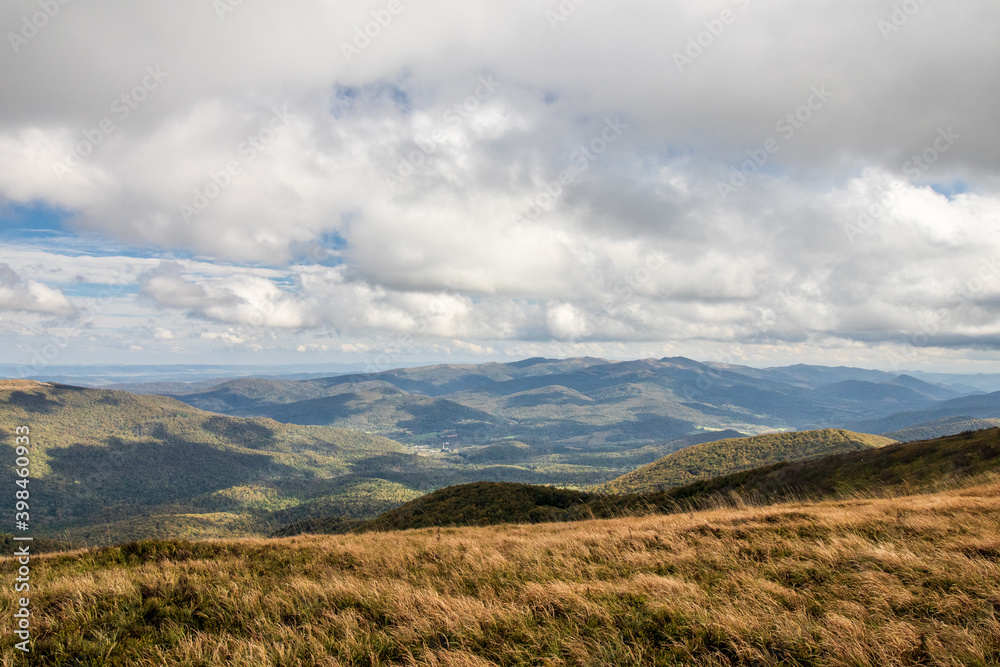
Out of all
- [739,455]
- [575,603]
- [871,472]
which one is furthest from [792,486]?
[739,455]

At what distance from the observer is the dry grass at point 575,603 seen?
5.55m

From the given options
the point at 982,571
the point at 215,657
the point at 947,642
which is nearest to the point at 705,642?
the point at 947,642

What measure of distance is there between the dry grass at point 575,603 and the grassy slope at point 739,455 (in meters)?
154

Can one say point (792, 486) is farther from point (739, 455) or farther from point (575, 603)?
point (739, 455)

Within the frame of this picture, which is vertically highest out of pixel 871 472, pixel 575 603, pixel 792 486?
pixel 575 603

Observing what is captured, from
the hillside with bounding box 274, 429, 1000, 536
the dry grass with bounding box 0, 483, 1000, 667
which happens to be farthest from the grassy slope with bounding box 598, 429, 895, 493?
the dry grass with bounding box 0, 483, 1000, 667

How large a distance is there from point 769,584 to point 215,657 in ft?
27.9

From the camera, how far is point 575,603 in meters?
6.96

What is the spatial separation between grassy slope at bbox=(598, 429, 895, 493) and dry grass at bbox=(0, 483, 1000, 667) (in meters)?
154

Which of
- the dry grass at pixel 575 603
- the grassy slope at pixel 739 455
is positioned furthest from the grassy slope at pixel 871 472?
the grassy slope at pixel 739 455

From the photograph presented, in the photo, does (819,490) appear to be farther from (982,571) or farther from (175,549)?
(175,549)

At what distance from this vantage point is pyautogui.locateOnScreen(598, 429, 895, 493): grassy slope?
159750mm

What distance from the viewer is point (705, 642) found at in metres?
5.77

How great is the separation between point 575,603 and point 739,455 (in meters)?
201
